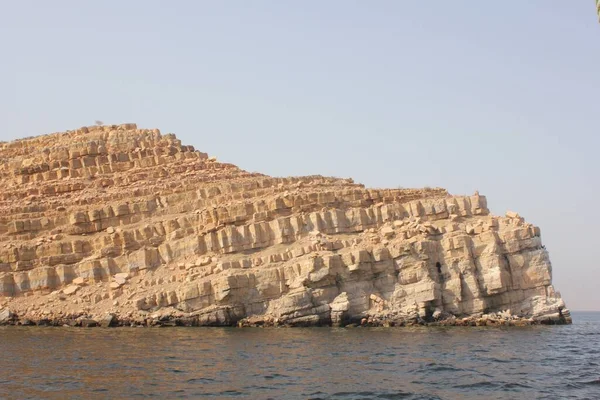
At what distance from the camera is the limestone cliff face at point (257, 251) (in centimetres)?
4712

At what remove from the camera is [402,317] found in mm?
47031

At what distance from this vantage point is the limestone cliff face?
47125mm

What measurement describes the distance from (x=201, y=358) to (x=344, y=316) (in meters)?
18.6

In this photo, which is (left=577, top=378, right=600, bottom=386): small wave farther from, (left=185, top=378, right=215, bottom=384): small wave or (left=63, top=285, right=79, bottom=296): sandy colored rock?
(left=63, top=285, right=79, bottom=296): sandy colored rock

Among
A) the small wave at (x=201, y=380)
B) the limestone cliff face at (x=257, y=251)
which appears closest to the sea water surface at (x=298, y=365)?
the small wave at (x=201, y=380)

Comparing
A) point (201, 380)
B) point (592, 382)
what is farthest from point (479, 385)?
point (201, 380)

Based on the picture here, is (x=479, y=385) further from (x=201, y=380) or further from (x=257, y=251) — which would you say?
(x=257, y=251)

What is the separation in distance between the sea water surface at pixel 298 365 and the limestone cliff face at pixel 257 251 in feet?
20.5

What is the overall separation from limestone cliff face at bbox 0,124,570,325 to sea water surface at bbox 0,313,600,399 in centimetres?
624

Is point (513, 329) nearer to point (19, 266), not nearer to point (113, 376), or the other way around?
point (113, 376)

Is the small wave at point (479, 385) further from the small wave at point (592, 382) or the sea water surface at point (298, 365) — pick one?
the small wave at point (592, 382)

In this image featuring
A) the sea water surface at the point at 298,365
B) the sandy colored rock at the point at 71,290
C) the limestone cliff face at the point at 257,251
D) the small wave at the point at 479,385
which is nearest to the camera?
the sea water surface at the point at 298,365

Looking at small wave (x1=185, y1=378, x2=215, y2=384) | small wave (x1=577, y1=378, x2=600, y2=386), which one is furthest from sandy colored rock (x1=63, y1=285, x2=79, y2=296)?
small wave (x1=577, y1=378, x2=600, y2=386)

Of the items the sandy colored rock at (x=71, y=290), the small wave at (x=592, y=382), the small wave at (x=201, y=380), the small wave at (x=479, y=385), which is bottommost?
the small wave at (x=592, y=382)
